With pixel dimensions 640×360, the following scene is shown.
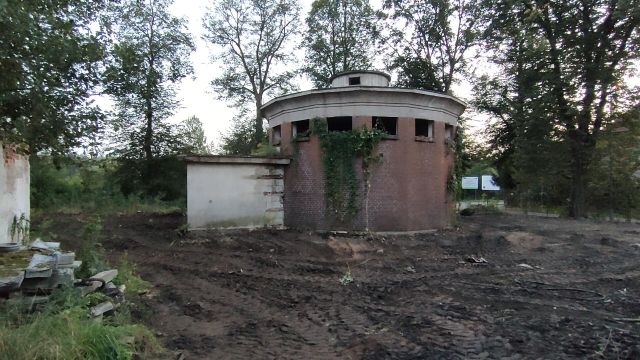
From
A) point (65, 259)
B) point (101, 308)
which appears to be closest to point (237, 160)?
point (65, 259)

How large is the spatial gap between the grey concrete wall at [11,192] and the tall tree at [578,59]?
2173 centimetres

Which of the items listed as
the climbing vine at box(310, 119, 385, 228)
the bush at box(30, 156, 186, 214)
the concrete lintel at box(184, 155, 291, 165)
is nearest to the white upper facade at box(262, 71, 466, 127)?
the climbing vine at box(310, 119, 385, 228)

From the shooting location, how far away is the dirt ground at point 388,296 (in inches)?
214

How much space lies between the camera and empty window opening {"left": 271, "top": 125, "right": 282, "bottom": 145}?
57.7 ft

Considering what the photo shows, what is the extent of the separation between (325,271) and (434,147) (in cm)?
830

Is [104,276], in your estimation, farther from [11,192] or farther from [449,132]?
[449,132]

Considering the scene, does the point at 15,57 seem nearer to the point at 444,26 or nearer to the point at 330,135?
the point at 330,135

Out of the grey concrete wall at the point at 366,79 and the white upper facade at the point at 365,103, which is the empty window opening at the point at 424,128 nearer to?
the white upper facade at the point at 365,103

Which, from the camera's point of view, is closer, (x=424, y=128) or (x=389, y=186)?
(x=389, y=186)

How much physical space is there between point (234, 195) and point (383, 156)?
5.55m

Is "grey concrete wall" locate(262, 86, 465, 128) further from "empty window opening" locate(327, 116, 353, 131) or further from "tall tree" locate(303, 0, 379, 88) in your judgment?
"tall tree" locate(303, 0, 379, 88)

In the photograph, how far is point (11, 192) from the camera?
8.77 m

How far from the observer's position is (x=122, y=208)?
87.3 ft

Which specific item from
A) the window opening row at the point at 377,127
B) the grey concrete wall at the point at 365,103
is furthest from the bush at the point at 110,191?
the grey concrete wall at the point at 365,103
